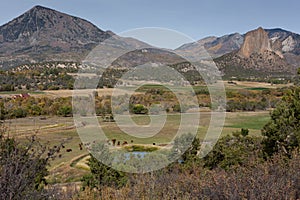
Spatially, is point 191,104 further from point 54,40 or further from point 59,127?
point 54,40

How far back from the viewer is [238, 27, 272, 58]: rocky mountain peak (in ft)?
453

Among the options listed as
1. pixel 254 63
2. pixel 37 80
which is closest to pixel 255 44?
pixel 254 63

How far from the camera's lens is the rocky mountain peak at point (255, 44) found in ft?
453

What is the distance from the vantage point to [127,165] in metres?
14.5

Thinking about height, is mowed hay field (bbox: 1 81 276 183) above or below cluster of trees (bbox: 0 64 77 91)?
below

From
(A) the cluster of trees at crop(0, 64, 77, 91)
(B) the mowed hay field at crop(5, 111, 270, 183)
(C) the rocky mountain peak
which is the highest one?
(C) the rocky mountain peak

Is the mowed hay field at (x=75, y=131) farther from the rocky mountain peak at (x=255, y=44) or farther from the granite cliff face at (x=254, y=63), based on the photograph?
the rocky mountain peak at (x=255, y=44)

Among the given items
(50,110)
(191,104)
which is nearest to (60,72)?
(50,110)

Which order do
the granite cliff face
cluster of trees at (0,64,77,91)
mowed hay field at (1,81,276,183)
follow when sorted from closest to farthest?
1. mowed hay field at (1,81,276,183)
2. cluster of trees at (0,64,77,91)
3. the granite cliff face

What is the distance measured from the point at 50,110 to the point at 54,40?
138 metres

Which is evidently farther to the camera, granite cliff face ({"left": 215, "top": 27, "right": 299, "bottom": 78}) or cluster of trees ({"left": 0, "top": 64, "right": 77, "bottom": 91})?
granite cliff face ({"left": 215, "top": 27, "right": 299, "bottom": 78})

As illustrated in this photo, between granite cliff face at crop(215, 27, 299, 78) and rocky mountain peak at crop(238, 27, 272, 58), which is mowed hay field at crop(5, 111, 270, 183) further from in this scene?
rocky mountain peak at crop(238, 27, 272, 58)

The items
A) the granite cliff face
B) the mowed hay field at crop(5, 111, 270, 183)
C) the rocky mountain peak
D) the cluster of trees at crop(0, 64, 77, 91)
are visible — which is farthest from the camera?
the rocky mountain peak

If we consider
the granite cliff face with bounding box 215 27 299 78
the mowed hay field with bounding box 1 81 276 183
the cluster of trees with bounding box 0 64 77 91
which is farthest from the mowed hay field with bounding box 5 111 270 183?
the granite cliff face with bounding box 215 27 299 78
